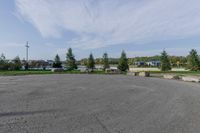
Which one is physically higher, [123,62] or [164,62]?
[123,62]

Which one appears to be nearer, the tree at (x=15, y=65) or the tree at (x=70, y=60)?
the tree at (x=70, y=60)

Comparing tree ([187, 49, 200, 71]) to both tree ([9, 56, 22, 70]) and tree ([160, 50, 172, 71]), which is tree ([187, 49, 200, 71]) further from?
tree ([9, 56, 22, 70])

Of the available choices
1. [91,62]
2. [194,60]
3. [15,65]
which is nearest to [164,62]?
[194,60]

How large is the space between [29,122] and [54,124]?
1007 mm

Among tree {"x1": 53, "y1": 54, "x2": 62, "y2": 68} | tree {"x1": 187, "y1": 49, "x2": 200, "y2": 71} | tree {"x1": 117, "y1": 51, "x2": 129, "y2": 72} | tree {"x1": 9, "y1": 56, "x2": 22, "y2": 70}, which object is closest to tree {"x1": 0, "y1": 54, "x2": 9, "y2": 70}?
tree {"x1": 9, "y1": 56, "x2": 22, "y2": 70}

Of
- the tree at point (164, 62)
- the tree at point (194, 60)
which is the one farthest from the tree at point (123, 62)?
the tree at point (194, 60)

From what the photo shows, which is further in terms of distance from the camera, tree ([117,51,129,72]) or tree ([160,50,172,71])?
tree ([117,51,129,72])

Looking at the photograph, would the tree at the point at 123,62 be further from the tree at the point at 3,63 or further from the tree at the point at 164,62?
the tree at the point at 3,63

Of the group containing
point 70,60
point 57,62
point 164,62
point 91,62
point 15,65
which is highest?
point 70,60

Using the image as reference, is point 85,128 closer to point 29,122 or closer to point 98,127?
point 98,127

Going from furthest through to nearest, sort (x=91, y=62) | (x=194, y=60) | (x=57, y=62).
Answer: (x=57, y=62)
(x=91, y=62)
(x=194, y=60)

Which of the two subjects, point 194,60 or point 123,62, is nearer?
point 194,60

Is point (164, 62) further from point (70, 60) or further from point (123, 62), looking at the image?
point (70, 60)

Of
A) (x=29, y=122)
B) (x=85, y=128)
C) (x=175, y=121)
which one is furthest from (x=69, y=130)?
(x=175, y=121)
